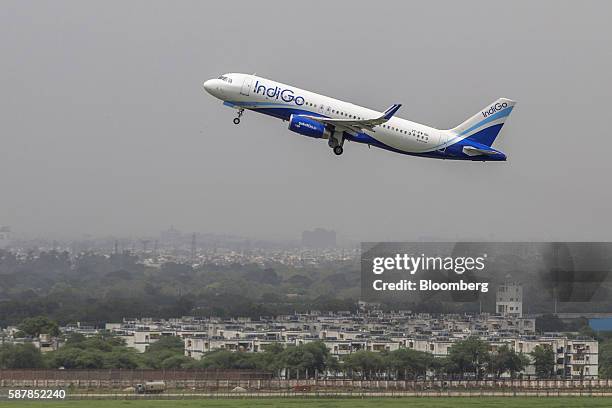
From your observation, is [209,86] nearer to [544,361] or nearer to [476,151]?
[476,151]

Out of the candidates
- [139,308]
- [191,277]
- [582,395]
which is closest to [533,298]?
[582,395]

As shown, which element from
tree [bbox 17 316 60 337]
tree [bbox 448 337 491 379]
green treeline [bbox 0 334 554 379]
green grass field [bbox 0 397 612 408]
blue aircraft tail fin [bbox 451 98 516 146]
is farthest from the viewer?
tree [bbox 17 316 60 337]

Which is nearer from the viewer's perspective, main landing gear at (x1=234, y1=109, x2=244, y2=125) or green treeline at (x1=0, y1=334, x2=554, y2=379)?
main landing gear at (x1=234, y1=109, x2=244, y2=125)

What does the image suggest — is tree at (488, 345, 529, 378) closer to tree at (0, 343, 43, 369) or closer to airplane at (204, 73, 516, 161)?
airplane at (204, 73, 516, 161)

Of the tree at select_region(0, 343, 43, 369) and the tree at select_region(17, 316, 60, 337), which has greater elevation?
the tree at select_region(17, 316, 60, 337)

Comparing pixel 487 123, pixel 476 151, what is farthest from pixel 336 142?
pixel 487 123

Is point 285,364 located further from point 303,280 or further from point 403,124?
point 303,280

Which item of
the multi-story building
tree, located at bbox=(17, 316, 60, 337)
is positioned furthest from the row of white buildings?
tree, located at bbox=(17, 316, 60, 337)
